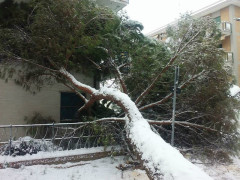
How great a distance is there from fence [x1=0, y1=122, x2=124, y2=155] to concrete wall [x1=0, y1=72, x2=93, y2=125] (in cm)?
52

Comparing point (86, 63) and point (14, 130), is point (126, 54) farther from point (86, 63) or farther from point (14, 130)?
point (14, 130)

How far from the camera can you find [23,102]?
7.73 m

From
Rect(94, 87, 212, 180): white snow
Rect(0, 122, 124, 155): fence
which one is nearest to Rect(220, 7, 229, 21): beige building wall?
Rect(0, 122, 124, 155): fence

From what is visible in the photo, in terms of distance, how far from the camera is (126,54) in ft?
25.4

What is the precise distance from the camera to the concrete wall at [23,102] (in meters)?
7.38

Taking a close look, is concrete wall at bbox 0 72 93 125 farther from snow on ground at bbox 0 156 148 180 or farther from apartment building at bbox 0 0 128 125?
snow on ground at bbox 0 156 148 180

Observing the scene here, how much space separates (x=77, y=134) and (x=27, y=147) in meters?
1.63

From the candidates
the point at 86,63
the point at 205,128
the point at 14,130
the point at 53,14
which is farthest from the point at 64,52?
the point at 205,128

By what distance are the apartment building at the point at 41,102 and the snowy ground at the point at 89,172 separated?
10.1ft

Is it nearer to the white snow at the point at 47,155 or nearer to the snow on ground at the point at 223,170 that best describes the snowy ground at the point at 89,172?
the snow on ground at the point at 223,170

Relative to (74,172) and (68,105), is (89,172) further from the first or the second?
(68,105)

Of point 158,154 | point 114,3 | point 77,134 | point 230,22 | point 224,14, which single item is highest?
point 224,14

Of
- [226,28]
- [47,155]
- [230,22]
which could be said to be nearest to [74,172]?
[47,155]

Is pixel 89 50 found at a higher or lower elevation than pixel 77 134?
higher
